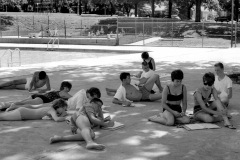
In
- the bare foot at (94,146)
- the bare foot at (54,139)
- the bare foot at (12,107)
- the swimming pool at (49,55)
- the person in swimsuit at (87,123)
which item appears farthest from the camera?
the swimming pool at (49,55)

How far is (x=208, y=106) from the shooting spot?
320 inches

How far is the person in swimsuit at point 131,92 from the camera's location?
9484mm

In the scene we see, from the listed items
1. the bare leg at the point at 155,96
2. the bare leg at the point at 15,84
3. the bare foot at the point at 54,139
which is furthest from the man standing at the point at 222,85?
the bare leg at the point at 15,84

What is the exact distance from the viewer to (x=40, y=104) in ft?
29.5

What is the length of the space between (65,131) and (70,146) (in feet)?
3.21

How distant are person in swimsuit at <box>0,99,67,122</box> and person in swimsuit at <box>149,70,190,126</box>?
1.79 meters

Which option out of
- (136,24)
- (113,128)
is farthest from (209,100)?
(136,24)

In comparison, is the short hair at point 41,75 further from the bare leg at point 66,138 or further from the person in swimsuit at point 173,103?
the bare leg at point 66,138

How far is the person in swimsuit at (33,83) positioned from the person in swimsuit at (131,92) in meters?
1.96

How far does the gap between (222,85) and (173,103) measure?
1686 mm

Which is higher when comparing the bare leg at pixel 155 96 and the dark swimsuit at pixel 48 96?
the dark swimsuit at pixel 48 96

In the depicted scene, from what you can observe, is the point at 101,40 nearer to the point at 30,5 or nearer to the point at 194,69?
the point at 194,69

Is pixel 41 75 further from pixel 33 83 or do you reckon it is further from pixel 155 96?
pixel 155 96

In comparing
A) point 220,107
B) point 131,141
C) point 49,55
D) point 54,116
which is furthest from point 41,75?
point 49,55
